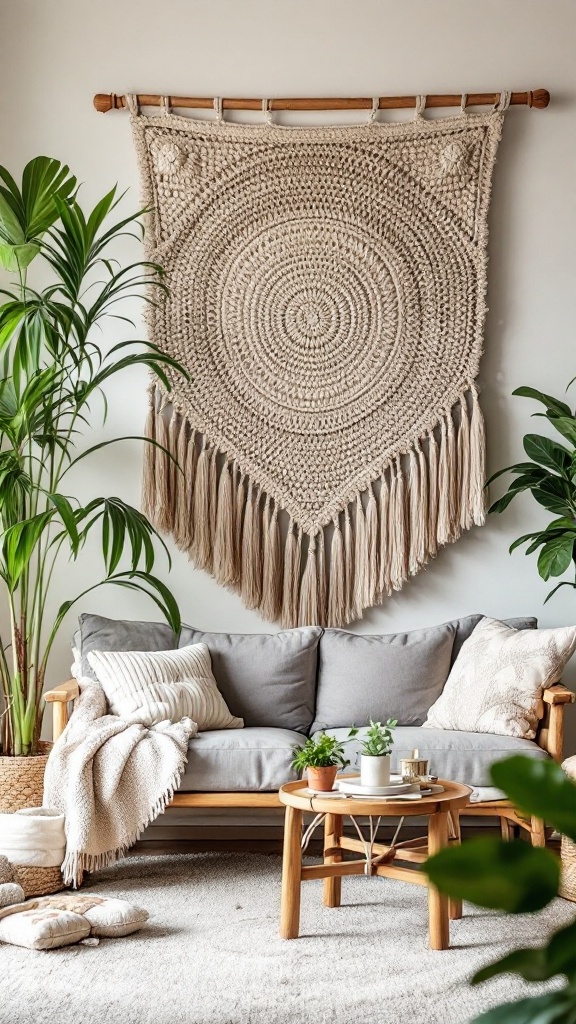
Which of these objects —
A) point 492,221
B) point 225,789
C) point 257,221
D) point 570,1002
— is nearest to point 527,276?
point 492,221

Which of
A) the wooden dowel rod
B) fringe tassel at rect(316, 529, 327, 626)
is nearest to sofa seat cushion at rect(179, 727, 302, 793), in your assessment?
fringe tassel at rect(316, 529, 327, 626)

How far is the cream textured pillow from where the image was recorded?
10.1ft

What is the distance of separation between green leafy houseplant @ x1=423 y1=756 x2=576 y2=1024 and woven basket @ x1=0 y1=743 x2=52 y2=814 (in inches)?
109

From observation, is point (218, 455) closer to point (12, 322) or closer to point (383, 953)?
point (12, 322)

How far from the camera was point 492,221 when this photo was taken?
3738mm

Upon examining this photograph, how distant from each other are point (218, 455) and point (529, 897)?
134 inches

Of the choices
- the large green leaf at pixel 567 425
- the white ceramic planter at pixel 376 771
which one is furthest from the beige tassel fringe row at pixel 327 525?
the white ceramic planter at pixel 376 771

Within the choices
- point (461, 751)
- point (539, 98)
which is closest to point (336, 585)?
point (461, 751)

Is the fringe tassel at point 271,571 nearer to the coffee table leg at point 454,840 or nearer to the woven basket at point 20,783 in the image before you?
the woven basket at point 20,783

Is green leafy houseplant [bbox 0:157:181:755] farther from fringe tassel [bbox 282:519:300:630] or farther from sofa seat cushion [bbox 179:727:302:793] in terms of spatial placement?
fringe tassel [bbox 282:519:300:630]

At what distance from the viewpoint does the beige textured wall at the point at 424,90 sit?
3.71m

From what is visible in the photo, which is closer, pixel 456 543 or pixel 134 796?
pixel 134 796

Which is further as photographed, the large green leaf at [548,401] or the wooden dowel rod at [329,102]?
the wooden dowel rod at [329,102]

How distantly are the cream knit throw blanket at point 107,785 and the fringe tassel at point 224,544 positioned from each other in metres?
0.83
